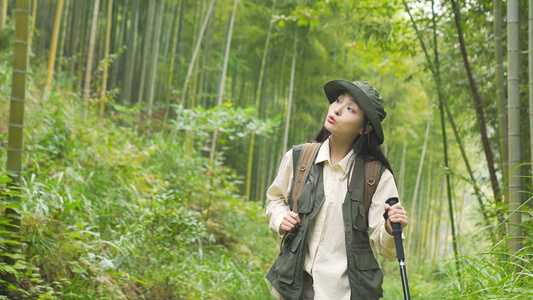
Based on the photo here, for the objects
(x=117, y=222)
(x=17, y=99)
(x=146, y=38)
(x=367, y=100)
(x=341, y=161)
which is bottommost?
(x=117, y=222)

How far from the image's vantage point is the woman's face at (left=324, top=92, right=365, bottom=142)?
5.98 feet

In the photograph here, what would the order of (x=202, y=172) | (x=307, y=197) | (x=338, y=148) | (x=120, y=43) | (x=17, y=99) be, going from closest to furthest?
(x=307, y=197) → (x=338, y=148) → (x=17, y=99) → (x=202, y=172) → (x=120, y=43)

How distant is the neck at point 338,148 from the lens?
1891 mm

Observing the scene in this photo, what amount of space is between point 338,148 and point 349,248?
0.42 m

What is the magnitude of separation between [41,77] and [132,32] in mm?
2909

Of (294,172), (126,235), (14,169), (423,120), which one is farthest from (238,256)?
(423,120)

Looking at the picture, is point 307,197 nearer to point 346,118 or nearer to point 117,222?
point 346,118

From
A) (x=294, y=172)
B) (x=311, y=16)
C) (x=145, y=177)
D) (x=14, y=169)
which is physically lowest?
(x=145, y=177)

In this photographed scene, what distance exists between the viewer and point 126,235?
3.54 meters

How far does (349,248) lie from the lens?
66.1 inches

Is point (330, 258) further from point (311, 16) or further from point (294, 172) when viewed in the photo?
point (311, 16)

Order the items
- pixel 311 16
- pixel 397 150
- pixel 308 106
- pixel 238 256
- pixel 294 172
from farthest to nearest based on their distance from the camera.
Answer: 1. pixel 397 150
2. pixel 308 106
3. pixel 238 256
4. pixel 311 16
5. pixel 294 172

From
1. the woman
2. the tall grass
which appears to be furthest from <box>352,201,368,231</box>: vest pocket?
the tall grass

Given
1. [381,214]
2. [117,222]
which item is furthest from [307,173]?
[117,222]
